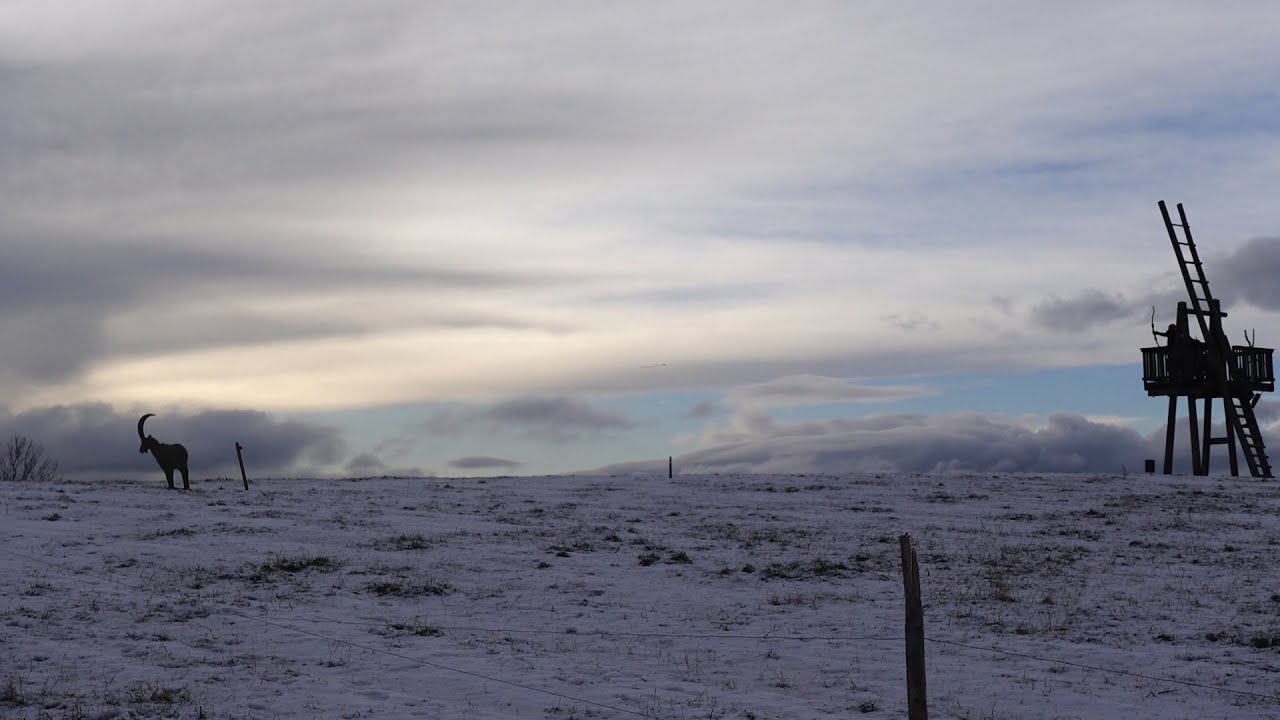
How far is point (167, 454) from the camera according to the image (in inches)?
1492

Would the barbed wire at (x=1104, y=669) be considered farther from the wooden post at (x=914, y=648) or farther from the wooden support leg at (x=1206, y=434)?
the wooden support leg at (x=1206, y=434)

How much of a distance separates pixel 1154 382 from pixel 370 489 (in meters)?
33.9

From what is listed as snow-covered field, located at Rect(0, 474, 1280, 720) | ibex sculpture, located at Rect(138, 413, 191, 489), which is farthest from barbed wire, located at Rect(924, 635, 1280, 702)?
ibex sculpture, located at Rect(138, 413, 191, 489)

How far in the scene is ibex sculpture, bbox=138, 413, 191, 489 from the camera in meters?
37.3

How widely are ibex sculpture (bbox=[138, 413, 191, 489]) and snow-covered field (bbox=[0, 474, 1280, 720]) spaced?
35.7 inches

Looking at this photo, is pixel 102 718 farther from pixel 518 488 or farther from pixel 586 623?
pixel 518 488

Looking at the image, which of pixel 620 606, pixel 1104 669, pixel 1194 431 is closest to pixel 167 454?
pixel 620 606

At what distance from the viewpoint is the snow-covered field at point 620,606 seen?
1611cm

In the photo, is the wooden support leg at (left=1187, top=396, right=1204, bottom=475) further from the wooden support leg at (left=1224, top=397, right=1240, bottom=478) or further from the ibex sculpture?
the ibex sculpture

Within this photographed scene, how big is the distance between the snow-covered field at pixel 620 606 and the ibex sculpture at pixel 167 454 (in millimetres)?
906

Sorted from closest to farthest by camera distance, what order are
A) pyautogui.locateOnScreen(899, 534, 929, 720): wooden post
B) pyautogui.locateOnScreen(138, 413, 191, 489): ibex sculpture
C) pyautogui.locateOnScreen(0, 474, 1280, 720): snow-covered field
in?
pyautogui.locateOnScreen(899, 534, 929, 720): wooden post < pyautogui.locateOnScreen(0, 474, 1280, 720): snow-covered field < pyautogui.locateOnScreen(138, 413, 191, 489): ibex sculpture

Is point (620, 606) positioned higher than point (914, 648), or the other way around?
point (914, 648)

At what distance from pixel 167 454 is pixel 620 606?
21.5 meters

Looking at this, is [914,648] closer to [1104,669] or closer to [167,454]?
[1104,669]
